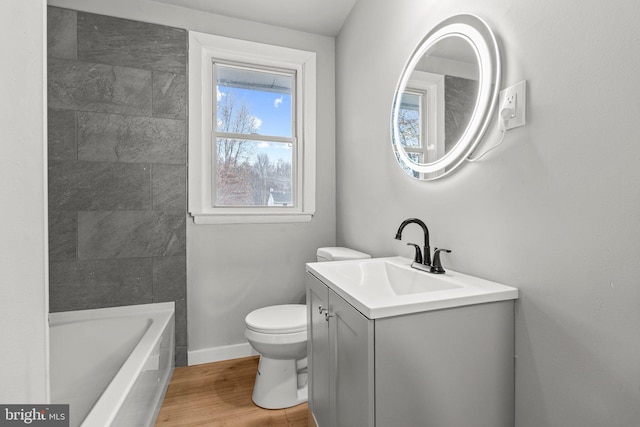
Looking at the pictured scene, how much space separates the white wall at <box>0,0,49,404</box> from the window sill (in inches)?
59.7

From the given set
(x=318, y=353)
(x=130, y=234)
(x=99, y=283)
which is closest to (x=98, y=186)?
(x=130, y=234)

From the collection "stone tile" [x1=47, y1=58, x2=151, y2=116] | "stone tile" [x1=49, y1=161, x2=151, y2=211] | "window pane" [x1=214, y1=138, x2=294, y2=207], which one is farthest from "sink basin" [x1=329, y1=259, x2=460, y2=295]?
"stone tile" [x1=47, y1=58, x2=151, y2=116]

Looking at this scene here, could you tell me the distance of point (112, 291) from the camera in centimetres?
195

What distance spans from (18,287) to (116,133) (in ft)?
5.87

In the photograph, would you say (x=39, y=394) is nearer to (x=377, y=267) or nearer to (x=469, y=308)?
(x=469, y=308)

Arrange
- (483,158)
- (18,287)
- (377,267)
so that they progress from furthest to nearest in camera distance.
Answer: (377,267), (483,158), (18,287)

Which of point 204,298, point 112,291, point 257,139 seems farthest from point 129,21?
point 204,298

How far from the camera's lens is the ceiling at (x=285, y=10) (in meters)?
2.03

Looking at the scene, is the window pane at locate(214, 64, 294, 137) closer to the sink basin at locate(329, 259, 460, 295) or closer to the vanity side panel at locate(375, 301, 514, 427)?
the sink basin at locate(329, 259, 460, 295)

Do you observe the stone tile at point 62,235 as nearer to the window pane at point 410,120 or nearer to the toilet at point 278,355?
the toilet at point 278,355

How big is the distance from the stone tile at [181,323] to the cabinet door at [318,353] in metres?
1.18

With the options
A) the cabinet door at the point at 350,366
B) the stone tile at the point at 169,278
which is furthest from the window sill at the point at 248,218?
the cabinet door at the point at 350,366

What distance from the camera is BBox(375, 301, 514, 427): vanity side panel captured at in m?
0.77

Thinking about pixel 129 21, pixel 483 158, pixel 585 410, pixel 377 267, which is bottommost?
pixel 585 410
